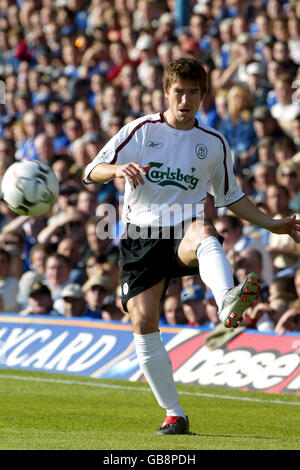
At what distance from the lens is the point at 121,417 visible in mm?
8406

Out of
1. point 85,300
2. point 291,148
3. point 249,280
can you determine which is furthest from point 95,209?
point 249,280

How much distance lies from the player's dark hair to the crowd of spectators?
344 cm

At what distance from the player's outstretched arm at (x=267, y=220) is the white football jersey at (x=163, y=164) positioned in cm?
36

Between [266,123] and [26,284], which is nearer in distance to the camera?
[266,123]

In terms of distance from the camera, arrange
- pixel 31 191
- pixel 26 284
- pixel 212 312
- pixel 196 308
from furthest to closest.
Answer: pixel 26 284 < pixel 196 308 < pixel 212 312 < pixel 31 191

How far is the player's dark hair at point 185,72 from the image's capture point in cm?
723

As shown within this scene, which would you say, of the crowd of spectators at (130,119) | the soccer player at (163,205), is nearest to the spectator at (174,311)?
the crowd of spectators at (130,119)

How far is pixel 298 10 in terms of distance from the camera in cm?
1603

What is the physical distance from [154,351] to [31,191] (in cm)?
210

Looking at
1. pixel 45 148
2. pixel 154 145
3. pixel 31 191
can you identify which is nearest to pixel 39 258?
pixel 45 148

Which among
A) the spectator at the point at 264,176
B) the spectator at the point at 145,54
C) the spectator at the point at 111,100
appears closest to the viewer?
the spectator at the point at 264,176

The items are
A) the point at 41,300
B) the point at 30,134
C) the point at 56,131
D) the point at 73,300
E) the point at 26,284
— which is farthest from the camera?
the point at 30,134

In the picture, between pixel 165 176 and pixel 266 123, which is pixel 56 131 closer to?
pixel 266 123

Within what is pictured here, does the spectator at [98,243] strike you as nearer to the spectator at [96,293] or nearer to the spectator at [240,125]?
the spectator at [96,293]
